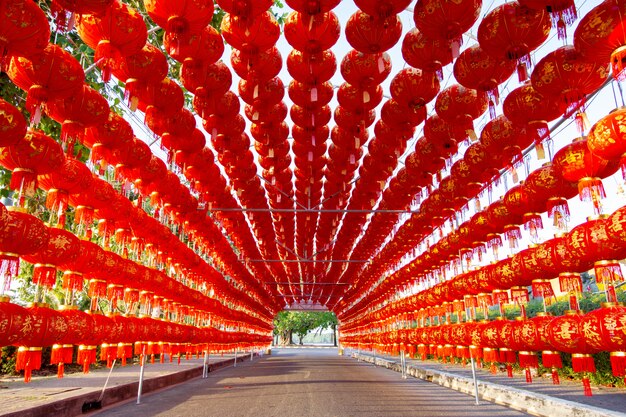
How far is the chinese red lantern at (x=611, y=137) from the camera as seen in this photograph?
3.45 metres

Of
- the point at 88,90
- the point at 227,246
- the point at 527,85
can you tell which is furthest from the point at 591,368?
the point at 227,246

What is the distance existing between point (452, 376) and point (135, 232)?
27.4ft

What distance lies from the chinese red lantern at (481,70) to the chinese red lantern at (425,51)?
170mm

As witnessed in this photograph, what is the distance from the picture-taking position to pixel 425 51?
4547 mm

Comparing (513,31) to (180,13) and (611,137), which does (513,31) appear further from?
(180,13)

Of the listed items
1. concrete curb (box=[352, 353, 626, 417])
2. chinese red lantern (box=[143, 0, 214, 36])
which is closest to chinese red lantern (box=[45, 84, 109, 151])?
chinese red lantern (box=[143, 0, 214, 36])

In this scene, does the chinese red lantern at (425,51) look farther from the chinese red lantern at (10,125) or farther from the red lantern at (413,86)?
the chinese red lantern at (10,125)

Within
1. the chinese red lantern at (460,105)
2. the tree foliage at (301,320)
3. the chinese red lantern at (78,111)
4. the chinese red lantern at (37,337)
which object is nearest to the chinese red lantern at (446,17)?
the chinese red lantern at (460,105)

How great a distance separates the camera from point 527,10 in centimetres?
380

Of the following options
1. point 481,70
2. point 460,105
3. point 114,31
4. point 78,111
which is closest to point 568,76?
point 481,70

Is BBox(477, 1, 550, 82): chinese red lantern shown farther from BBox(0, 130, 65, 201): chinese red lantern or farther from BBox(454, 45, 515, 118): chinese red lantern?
BBox(0, 130, 65, 201): chinese red lantern

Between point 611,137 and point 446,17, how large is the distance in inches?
69.6

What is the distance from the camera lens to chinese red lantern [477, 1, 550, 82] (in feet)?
12.6

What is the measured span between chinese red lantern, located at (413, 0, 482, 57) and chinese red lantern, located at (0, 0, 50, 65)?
326 cm
